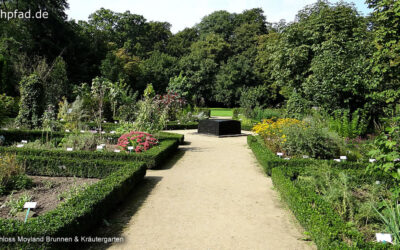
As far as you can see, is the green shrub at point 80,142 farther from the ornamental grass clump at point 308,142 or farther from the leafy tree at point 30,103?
the ornamental grass clump at point 308,142

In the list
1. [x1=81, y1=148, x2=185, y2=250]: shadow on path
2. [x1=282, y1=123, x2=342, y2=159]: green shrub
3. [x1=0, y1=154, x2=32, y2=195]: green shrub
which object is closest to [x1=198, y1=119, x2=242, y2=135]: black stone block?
[x1=282, y1=123, x2=342, y2=159]: green shrub

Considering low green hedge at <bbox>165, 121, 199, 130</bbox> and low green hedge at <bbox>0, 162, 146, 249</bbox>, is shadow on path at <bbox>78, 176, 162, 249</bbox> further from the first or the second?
low green hedge at <bbox>165, 121, 199, 130</bbox>

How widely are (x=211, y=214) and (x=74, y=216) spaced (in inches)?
75.6

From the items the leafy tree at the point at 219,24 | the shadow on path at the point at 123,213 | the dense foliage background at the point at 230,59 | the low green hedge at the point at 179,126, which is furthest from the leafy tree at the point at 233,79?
the shadow on path at the point at 123,213

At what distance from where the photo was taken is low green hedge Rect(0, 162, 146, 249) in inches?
116

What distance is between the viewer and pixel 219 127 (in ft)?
44.3

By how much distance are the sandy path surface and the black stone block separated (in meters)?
6.20

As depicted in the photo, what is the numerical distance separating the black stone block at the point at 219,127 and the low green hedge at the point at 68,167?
7974 millimetres

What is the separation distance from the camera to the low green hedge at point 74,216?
2.94 metres

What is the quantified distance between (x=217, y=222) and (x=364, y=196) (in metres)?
2.48

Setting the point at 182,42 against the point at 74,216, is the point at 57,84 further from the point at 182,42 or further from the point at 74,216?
the point at 182,42

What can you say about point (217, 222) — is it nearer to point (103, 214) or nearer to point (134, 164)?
point (103, 214)

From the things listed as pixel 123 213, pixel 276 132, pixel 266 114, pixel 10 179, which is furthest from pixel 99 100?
pixel 123 213

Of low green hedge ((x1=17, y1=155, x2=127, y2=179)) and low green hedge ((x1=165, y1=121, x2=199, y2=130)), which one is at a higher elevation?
low green hedge ((x1=165, y1=121, x2=199, y2=130))
